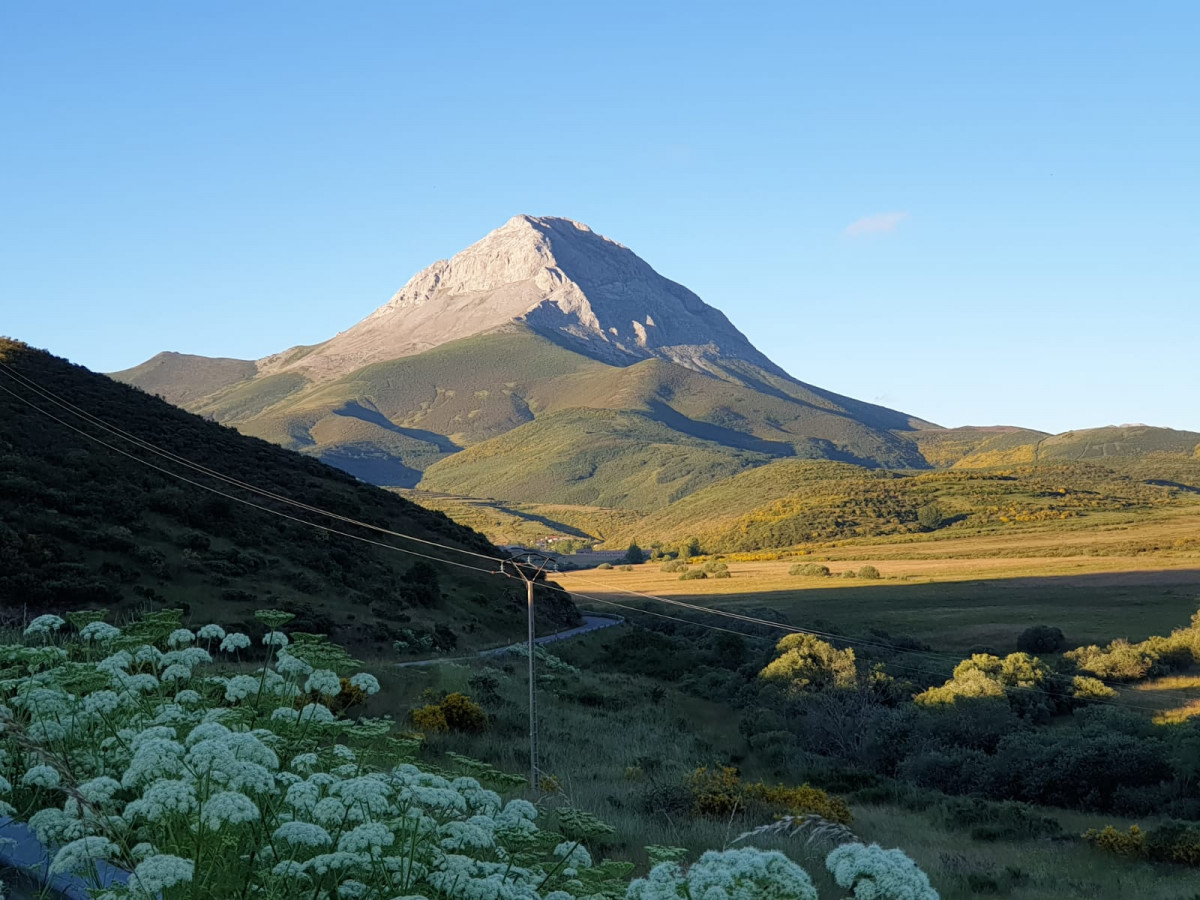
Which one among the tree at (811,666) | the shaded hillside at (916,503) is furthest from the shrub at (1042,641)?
the shaded hillside at (916,503)

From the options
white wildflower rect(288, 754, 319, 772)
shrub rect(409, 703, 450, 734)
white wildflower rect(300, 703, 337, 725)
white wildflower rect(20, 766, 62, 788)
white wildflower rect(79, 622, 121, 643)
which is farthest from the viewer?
shrub rect(409, 703, 450, 734)

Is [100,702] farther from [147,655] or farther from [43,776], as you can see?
[147,655]

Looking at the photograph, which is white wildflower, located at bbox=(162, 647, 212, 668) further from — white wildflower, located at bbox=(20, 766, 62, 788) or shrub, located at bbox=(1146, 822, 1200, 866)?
shrub, located at bbox=(1146, 822, 1200, 866)

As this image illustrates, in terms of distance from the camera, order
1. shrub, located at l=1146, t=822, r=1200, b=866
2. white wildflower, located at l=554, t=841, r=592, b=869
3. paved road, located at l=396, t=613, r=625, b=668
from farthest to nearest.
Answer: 1. paved road, located at l=396, t=613, r=625, b=668
2. shrub, located at l=1146, t=822, r=1200, b=866
3. white wildflower, located at l=554, t=841, r=592, b=869

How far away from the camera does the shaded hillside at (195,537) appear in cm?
3003

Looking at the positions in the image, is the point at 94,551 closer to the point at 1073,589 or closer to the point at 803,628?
the point at 803,628

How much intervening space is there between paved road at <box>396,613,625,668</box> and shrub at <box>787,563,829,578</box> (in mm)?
26990

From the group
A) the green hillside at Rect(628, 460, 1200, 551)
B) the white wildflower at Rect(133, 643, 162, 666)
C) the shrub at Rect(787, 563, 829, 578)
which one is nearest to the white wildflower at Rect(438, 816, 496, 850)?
the white wildflower at Rect(133, 643, 162, 666)

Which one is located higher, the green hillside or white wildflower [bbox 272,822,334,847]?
the green hillside

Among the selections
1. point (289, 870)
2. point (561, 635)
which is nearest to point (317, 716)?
point (289, 870)

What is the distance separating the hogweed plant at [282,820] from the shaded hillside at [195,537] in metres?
21.4

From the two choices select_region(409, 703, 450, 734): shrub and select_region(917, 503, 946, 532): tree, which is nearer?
select_region(409, 703, 450, 734): shrub

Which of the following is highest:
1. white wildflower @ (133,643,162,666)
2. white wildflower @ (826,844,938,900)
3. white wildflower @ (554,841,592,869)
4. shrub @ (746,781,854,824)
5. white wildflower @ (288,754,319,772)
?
white wildflower @ (826,844,938,900)

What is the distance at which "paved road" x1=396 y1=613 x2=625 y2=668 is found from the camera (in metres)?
29.3
